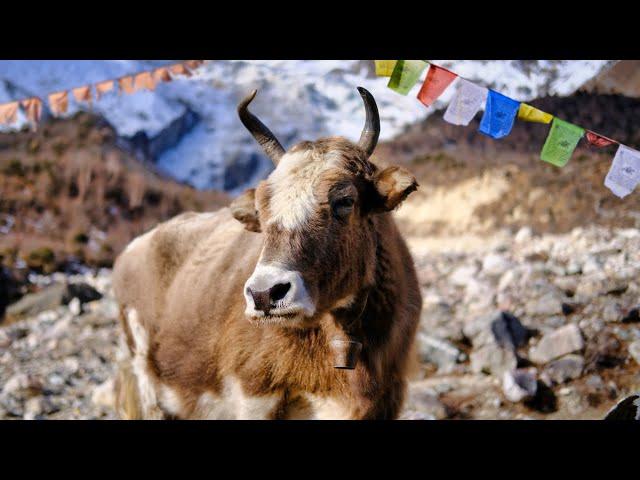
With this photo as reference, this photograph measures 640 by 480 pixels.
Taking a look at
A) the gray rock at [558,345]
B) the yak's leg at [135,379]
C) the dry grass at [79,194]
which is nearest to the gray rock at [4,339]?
the yak's leg at [135,379]

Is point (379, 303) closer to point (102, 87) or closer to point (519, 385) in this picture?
point (519, 385)

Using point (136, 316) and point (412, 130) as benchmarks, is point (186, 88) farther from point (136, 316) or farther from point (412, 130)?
point (136, 316)

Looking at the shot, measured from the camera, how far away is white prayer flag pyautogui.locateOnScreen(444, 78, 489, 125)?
16.5 feet

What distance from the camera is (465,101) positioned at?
5.09m

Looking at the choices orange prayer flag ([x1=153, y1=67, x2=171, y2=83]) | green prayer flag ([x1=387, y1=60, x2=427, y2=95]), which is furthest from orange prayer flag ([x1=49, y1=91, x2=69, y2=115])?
green prayer flag ([x1=387, y1=60, x2=427, y2=95])

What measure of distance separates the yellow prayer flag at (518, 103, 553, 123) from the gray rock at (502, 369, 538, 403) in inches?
99.1

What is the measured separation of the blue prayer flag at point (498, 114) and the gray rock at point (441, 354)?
2746mm

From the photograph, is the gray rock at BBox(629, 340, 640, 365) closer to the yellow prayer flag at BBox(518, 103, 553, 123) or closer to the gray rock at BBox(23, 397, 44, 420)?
the yellow prayer flag at BBox(518, 103, 553, 123)

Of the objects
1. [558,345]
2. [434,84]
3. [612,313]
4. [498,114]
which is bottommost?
[558,345]

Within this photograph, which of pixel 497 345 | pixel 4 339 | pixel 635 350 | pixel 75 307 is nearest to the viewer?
pixel 635 350

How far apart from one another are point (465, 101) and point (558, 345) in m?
2.92

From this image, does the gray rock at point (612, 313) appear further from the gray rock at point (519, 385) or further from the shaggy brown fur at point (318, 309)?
the shaggy brown fur at point (318, 309)

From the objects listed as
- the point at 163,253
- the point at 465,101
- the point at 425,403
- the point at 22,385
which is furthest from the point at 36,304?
the point at 465,101
